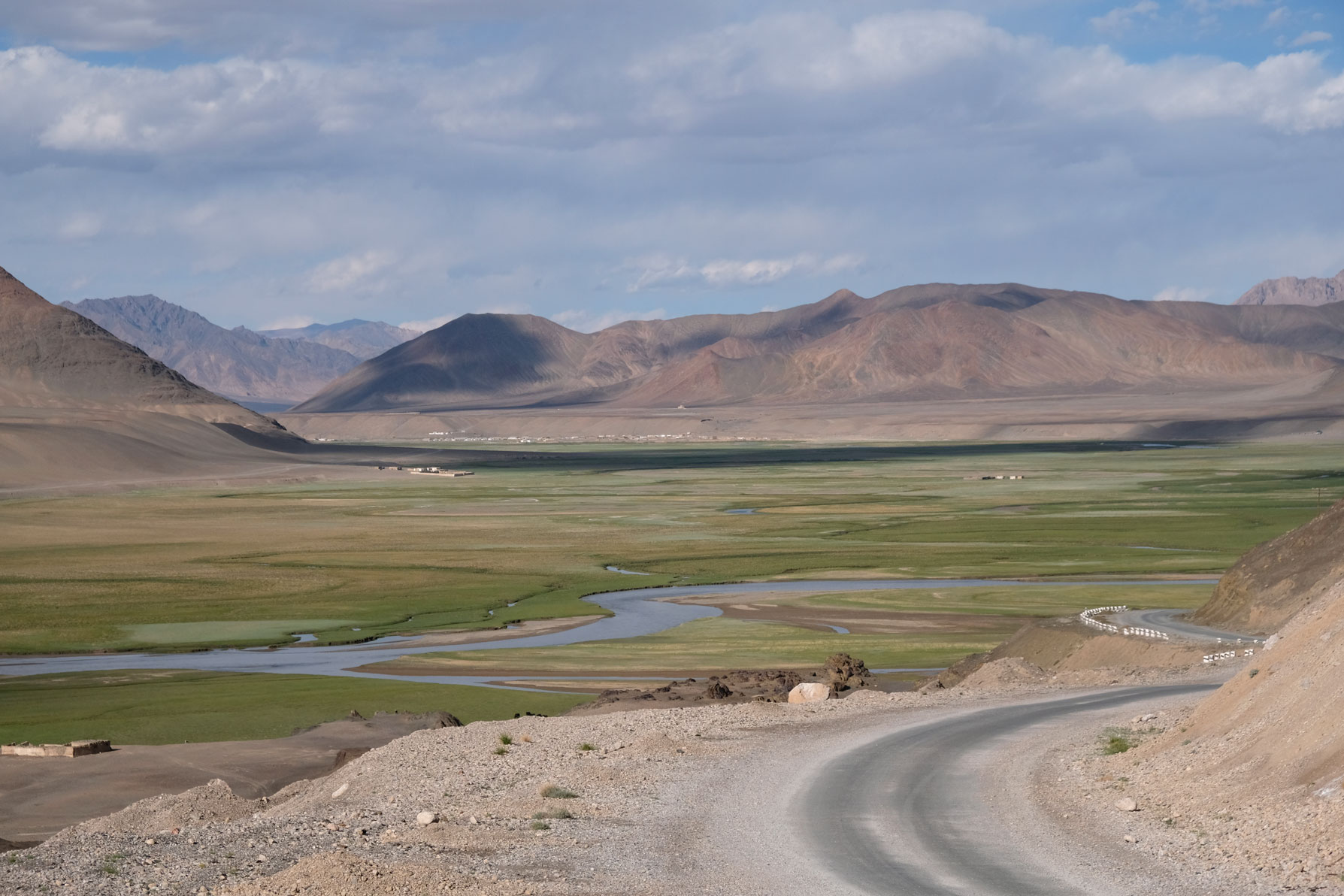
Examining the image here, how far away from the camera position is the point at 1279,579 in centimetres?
4441

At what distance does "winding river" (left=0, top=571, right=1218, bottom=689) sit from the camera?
1893 inches

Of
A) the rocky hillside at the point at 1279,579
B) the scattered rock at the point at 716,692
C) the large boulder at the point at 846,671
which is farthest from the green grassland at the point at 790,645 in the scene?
the scattered rock at the point at 716,692

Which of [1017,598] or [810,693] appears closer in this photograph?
[810,693]

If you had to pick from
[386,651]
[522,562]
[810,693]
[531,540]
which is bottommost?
[386,651]

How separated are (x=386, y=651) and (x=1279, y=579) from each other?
2783cm

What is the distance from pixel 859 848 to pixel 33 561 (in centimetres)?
7140

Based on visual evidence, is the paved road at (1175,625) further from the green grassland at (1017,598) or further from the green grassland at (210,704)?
the green grassland at (210,704)

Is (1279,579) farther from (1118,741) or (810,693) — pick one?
(1118,741)

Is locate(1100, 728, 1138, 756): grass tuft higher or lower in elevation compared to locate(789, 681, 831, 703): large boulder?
higher

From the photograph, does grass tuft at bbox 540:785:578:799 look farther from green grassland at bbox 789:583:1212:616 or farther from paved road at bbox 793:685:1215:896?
green grassland at bbox 789:583:1212:616

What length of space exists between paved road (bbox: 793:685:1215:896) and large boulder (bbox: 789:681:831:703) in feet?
19.6

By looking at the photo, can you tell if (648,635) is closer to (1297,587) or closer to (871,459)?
(1297,587)

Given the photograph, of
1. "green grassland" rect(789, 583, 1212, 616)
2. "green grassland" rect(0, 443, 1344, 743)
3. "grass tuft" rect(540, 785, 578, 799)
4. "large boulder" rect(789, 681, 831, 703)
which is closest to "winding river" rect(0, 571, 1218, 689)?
"green grassland" rect(789, 583, 1212, 616)

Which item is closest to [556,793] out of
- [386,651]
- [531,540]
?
[386,651]
